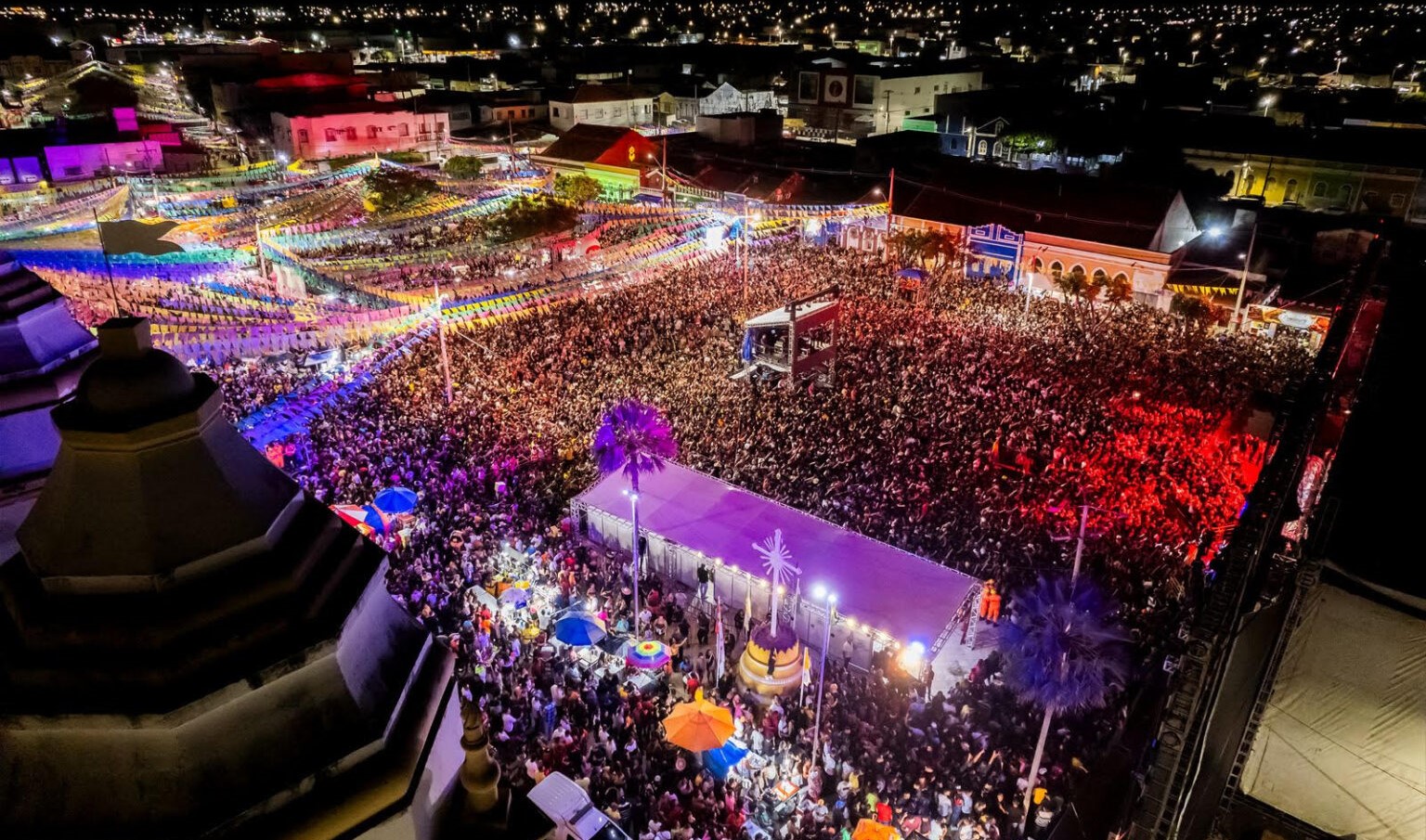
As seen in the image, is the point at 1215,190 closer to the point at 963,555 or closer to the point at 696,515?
the point at 963,555

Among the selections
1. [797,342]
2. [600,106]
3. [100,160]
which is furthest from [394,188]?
[797,342]

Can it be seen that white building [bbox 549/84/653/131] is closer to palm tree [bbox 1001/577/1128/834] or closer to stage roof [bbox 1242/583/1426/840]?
palm tree [bbox 1001/577/1128/834]

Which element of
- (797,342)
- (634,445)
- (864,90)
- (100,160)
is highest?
(864,90)

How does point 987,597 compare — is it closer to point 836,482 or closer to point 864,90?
point 836,482

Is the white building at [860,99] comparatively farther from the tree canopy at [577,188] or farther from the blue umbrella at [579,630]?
the blue umbrella at [579,630]

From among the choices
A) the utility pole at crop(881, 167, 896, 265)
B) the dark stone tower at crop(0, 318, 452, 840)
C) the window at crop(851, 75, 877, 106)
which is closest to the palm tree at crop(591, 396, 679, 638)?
the dark stone tower at crop(0, 318, 452, 840)

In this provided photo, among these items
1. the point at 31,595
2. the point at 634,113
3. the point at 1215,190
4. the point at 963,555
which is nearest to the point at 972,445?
the point at 963,555
